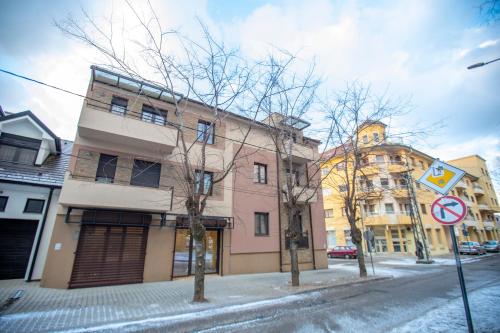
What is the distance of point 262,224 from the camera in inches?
584

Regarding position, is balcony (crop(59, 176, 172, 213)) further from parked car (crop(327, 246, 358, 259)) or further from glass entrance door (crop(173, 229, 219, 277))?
parked car (crop(327, 246, 358, 259))

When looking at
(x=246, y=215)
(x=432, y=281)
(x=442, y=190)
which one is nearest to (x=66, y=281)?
(x=246, y=215)

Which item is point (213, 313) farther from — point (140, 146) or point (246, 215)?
point (140, 146)

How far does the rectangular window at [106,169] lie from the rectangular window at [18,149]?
410 centimetres

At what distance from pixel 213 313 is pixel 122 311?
2644 mm

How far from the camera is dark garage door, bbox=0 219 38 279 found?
420 inches

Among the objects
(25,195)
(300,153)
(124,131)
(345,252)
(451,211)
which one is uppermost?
(300,153)

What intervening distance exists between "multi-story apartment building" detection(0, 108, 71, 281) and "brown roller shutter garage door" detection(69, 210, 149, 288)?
8.88 feet

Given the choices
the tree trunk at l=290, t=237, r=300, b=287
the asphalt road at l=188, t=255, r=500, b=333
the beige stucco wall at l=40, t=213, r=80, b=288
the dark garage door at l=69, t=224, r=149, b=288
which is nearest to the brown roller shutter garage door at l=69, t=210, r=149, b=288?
the dark garage door at l=69, t=224, r=149, b=288

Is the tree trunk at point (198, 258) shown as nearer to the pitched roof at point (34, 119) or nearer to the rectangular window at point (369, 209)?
the pitched roof at point (34, 119)

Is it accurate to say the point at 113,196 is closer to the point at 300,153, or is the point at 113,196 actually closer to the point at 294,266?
the point at 294,266

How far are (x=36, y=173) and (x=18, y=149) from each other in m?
1.64

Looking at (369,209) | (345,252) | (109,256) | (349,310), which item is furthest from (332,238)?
(109,256)

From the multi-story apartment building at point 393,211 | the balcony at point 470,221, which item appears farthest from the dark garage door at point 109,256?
the balcony at point 470,221
